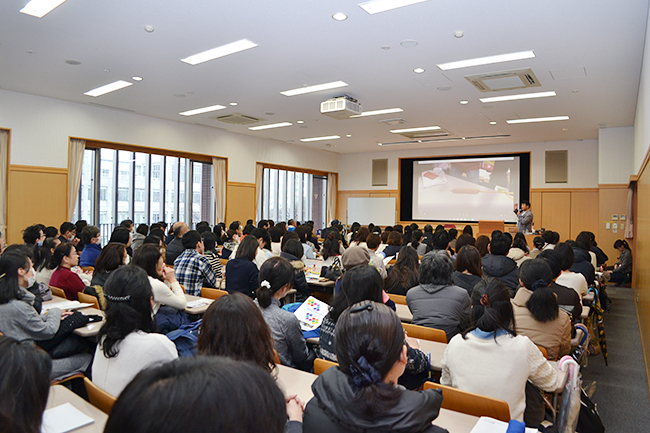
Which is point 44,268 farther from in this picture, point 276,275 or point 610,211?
point 610,211

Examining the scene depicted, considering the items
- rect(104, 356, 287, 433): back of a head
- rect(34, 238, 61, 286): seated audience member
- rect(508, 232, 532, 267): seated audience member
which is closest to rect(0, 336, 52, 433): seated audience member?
rect(104, 356, 287, 433): back of a head

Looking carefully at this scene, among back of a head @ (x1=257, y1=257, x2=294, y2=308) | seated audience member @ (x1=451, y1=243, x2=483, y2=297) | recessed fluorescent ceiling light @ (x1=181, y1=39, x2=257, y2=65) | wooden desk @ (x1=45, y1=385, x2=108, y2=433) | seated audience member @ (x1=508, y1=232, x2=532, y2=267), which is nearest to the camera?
wooden desk @ (x1=45, y1=385, x2=108, y2=433)

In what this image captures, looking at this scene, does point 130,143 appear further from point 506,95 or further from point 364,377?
point 364,377

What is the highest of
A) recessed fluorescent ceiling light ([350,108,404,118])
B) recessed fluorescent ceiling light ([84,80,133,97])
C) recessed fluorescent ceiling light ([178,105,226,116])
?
recessed fluorescent ceiling light ([178,105,226,116])

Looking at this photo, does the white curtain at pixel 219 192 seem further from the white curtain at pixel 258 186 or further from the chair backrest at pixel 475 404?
the chair backrest at pixel 475 404

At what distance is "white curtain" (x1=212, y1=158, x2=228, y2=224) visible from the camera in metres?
12.0

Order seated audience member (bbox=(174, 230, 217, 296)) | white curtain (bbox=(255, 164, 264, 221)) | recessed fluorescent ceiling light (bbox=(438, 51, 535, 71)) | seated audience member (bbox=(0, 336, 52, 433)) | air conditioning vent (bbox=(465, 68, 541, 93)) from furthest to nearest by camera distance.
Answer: white curtain (bbox=(255, 164, 264, 221))
air conditioning vent (bbox=(465, 68, 541, 93))
recessed fluorescent ceiling light (bbox=(438, 51, 535, 71))
seated audience member (bbox=(174, 230, 217, 296))
seated audience member (bbox=(0, 336, 52, 433))

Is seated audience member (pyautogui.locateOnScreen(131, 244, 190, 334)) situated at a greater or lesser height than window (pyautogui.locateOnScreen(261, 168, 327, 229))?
lesser

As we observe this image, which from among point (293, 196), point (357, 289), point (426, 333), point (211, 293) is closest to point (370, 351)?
point (357, 289)

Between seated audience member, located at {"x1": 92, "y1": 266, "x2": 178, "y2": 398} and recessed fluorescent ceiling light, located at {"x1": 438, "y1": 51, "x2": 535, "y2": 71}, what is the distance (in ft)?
18.6

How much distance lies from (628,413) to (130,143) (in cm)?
1016

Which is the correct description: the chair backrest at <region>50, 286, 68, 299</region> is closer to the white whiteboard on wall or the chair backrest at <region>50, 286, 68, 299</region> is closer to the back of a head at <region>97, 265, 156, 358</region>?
the back of a head at <region>97, 265, 156, 358</region>

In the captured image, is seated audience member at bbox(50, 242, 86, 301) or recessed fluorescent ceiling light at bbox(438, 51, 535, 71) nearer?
seated audience member at bbox(50, 242, 86, 301)

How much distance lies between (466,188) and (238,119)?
26.9 feet
